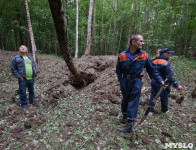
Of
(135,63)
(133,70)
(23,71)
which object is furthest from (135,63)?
(23,71)

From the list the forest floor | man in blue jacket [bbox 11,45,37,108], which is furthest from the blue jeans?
the forest floor

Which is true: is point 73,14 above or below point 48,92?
above

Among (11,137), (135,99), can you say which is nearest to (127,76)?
(135,99)

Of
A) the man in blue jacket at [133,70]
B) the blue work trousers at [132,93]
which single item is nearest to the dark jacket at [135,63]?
the man in blue jacket at [133,70]

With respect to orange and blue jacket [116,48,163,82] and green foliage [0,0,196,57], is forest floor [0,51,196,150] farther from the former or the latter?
green foliage [0,0,196,57]

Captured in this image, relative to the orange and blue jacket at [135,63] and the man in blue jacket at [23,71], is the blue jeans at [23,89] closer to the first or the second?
the man in blue jacket at [23,71]

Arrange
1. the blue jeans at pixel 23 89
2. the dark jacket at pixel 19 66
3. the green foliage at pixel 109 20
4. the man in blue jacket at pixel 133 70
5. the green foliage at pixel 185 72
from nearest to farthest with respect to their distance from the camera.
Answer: the man in blue jacket at pixel 133 70 < the dark jacket at pixel 19 66 < the blue jeans at pixel 23 89 < the green foliage at pixel 185 72 < the green foliage at pixel 109 20

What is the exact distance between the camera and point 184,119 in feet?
12.6

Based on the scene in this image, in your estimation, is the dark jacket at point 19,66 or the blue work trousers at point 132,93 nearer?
the blue work trousers at point 132,93

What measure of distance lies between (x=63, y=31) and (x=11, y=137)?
2.95m

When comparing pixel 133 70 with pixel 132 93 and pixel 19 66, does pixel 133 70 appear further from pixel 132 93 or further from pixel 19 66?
pixel 19 66

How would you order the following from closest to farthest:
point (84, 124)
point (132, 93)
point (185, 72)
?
point (132, 93), point (84, 124), point (185, 72)

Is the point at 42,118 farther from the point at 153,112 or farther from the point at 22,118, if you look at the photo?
the point at 153,112

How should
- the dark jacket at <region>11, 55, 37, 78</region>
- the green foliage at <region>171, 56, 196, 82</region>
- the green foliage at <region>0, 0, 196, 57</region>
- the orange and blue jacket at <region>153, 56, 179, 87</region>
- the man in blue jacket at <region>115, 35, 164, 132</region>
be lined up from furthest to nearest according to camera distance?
the green foliage at <region>0, 0, 196, 57</region>
the green foliage at <region>171, 56, 196, 82</region>
the dark jacket at <region>11, 55, 37, 78</region>
the orange and blue jacket at <region>153, 56, 179, 87</region>
the man in blue jacket at <region>115, 35, 164, 132</region>
